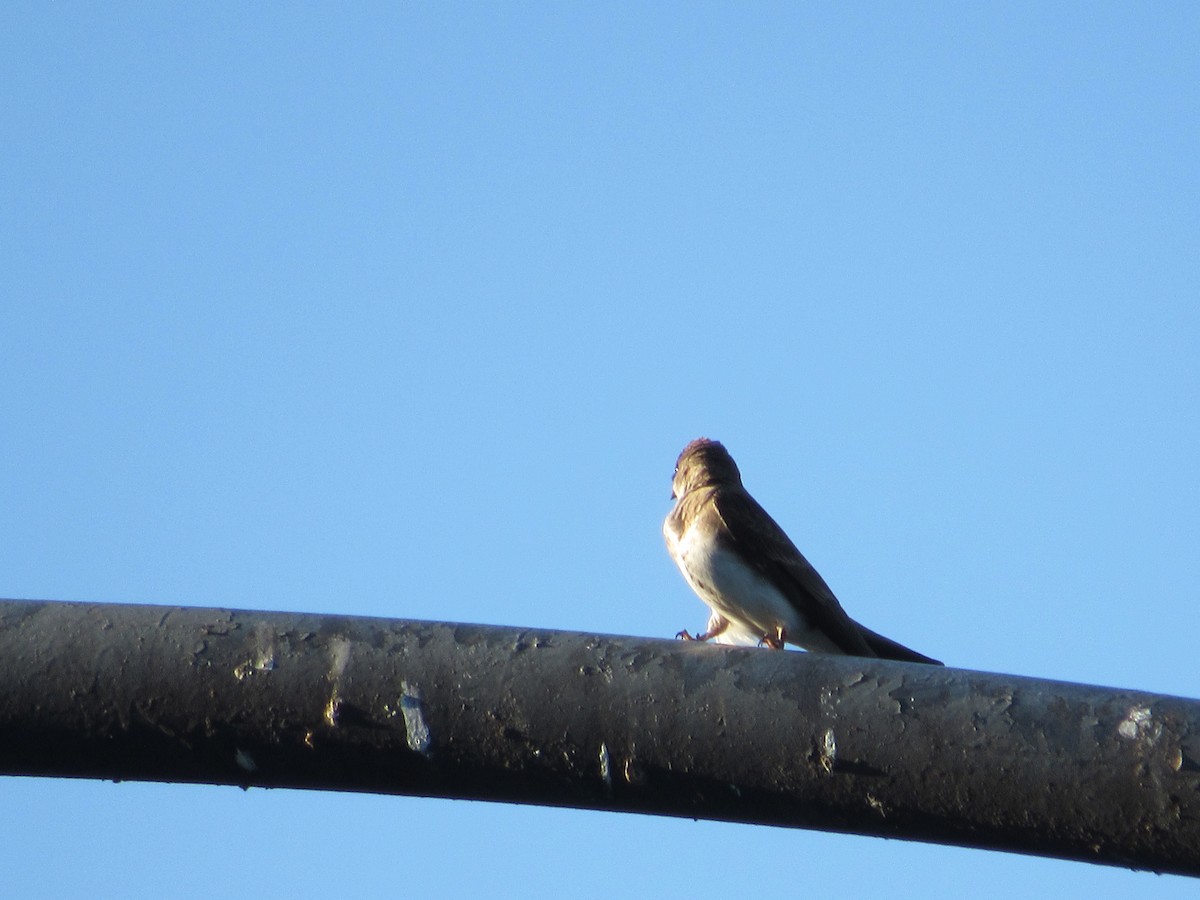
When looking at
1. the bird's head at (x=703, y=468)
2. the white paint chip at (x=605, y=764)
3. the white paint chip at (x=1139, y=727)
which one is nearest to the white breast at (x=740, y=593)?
the bird's head at (x=703, y=468)

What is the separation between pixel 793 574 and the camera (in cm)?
654

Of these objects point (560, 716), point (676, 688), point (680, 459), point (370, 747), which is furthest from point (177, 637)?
Result: point (680, 459)

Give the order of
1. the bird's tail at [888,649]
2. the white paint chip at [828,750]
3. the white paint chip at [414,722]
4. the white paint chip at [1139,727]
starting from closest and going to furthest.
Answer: the white paint chip at [1139,727] → the white paint chip at [828,750] → the white paint chip at [414,722] → the bird's tail at [888,649]

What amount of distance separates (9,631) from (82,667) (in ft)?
0.62

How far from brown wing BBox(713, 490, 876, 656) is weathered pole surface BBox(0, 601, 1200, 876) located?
3.40m

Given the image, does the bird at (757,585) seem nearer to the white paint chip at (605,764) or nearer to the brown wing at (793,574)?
the brown wing at (793,574)

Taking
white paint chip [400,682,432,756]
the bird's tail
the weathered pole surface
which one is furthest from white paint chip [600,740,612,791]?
the bird's tail

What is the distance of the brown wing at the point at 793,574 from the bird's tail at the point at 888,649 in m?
0.04

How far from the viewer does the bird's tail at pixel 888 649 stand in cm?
560

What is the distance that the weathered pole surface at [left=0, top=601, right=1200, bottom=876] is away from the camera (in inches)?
110

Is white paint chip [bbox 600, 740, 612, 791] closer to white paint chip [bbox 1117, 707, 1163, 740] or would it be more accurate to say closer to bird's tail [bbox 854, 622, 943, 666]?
white paint chip [bbox 1117, 707, 1163, 740]

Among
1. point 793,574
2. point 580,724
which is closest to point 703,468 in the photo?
point 793,574

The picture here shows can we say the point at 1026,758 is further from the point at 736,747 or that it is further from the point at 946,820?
the point at 736,747

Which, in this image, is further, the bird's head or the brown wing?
the bird's head
